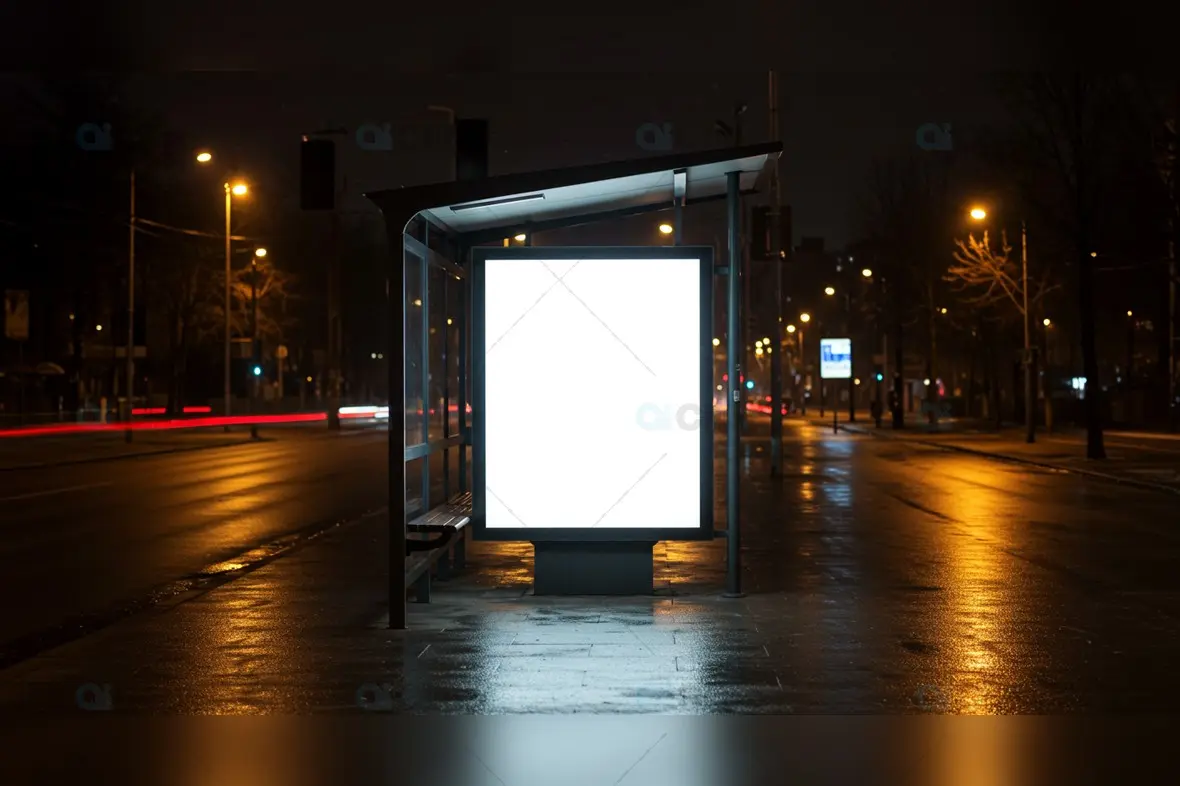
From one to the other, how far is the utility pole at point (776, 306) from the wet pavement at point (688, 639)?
14.2 m

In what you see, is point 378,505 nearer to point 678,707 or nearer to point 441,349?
point 441,349

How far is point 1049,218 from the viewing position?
1521 inches

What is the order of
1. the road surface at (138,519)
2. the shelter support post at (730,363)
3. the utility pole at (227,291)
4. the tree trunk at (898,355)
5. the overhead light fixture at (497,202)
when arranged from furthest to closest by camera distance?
the tree trunk at (898,355), the utility pole at (227,291), the road surface at (138,519), the shelter support post at (730,363), the overhead light fixture at (497,202)

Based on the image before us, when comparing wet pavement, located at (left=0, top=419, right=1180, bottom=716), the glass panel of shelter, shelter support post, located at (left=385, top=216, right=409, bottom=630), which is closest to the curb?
wet pavement, located at (left=0, top=419, right=1180, bottom=716)

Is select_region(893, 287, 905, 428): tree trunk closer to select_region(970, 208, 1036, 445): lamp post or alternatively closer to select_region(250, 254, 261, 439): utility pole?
select_region(970, 208, 1036, 445): lamp post

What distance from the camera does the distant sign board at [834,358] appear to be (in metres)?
75.8

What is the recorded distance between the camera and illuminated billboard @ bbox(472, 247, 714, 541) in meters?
12.3

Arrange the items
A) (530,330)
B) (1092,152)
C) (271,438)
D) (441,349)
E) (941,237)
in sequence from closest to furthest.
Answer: (530,330), (441,349), (1092,152), (271,438), (941,237)

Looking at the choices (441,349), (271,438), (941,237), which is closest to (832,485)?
(441,349)

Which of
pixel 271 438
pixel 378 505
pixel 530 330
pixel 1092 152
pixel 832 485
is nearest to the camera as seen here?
pixel 530 330

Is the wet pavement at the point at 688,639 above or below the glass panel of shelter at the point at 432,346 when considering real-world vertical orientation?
below

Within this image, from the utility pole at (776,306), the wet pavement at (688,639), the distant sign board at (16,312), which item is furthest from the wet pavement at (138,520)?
the distant sign board at (16,312)

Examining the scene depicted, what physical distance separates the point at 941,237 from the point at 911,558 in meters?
49.5

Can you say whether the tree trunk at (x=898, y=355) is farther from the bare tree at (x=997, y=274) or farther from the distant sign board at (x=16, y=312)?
the distant sign board at (x=16, y=312)
